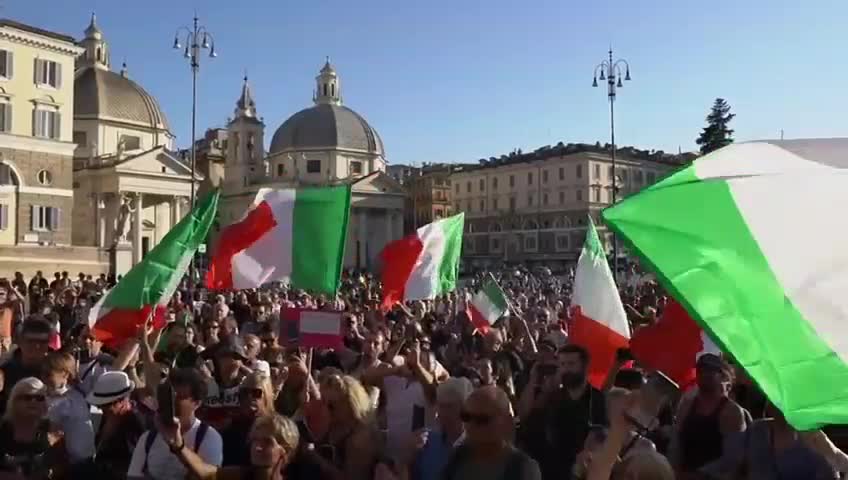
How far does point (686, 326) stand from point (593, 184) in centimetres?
8950

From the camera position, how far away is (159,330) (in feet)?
28.5

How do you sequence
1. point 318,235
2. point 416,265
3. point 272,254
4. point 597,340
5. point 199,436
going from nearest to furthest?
1. point 199,436
2. point 597,340
3. point 318,235
4. point 272,254
5. point 416,265

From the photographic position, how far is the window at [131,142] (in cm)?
7077

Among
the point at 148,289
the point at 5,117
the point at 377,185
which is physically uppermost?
the point at 377,185

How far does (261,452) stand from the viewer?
4.24 metres

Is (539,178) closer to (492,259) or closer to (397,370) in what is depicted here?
(492,259)

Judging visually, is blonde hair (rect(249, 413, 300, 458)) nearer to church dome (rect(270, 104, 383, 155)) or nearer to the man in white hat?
the man in white hat

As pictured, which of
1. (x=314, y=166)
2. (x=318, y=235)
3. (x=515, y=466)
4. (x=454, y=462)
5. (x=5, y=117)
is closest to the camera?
(x=515, y=466)

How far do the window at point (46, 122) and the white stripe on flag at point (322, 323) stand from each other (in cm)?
4484

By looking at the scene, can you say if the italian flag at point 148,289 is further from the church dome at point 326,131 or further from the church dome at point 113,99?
the church dome at point 326,131

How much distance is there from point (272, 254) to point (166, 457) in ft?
18.0

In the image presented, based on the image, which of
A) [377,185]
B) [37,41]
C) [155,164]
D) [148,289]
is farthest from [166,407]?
[377,185]

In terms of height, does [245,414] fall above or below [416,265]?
below

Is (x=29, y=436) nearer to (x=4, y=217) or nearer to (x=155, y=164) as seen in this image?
(x=4, y=217)
